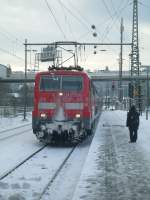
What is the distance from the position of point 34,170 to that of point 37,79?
8.97m

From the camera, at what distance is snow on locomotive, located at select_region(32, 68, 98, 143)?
69.4ft

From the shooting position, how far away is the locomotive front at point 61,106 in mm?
21141

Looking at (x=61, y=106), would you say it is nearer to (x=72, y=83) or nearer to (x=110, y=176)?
(x=72, y=83)

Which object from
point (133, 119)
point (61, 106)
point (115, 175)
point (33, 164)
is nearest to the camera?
point (115, 175)

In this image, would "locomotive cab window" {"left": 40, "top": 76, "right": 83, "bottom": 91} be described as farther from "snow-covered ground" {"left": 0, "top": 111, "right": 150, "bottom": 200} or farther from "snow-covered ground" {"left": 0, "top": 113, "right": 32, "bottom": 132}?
"snow-covered ground" {"left": 0, "top": 113, "right": 32, "bottom": 132}

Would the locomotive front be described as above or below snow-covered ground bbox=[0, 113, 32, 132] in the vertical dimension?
above

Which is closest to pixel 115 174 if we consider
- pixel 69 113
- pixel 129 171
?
pixel 129 171

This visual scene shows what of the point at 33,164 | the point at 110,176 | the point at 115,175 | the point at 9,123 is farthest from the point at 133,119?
the point at 9,123

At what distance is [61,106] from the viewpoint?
21.3 metres

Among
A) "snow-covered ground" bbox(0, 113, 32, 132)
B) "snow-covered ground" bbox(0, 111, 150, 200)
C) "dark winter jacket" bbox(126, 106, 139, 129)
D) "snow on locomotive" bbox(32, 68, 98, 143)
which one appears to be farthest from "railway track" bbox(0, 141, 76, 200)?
"snow-covered ground" bbox(0, 113, 32, 132)

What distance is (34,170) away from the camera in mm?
13594

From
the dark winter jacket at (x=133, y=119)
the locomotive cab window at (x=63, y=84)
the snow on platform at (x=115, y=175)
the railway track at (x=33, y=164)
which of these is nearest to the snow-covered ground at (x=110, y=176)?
the snow on platform at (x=115, y=175)

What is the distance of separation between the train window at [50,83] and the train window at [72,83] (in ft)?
0.84

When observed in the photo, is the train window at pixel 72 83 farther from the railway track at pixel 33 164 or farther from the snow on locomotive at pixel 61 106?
the railway track at pixel 33 164
